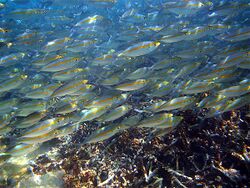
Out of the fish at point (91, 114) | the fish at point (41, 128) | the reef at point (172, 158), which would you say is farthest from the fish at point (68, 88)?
the reef at point (172, 158)

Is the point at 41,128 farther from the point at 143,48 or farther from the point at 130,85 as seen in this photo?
the point at 143,48

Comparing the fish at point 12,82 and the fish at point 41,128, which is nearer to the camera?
the fish at point 41,128

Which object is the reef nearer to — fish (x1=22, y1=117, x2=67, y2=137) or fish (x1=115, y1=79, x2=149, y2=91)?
fish (x1=22, y1=117, x2=67, y2=137)

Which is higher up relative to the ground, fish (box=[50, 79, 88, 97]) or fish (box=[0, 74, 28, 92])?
fish (box=[0, 74, 28, 92])

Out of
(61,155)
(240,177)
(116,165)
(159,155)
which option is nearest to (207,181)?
(240,177)

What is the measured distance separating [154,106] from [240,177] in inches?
83.8

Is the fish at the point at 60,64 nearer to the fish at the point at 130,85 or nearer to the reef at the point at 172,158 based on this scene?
the fish at the point at 130,85

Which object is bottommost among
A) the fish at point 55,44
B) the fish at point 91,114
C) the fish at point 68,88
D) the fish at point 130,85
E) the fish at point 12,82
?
the fish at point 91,114

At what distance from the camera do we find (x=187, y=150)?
566 cm

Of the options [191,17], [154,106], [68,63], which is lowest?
[191,17]

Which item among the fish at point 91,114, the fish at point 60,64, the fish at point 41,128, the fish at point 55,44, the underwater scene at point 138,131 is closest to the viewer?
the fish at point 41,128

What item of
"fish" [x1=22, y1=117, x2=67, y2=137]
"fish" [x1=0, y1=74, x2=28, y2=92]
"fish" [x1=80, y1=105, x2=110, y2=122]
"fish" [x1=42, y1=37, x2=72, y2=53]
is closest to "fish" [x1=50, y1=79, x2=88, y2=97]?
"fish" [x1=80, y1=105, x2=110, y2=122]

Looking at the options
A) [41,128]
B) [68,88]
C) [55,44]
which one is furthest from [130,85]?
[55,44]

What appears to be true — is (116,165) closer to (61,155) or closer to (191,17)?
(61,155)
